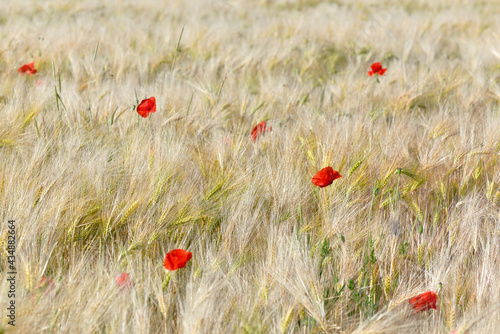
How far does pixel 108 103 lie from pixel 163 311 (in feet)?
4.64

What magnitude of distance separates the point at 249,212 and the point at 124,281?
0.44 meters

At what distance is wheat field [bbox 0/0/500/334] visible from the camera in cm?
99

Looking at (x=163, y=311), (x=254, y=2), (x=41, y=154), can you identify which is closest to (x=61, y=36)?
(x=41, y=154)

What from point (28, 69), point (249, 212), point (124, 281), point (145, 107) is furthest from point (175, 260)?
point (28, 69)

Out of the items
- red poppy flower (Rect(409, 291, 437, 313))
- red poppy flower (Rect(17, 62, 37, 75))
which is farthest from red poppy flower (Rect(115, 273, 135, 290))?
red poppy flower (Rect(17, 62, 37, 75))

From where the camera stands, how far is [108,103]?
2170 millimetres

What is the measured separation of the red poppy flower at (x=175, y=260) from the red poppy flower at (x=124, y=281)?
8 centimetres

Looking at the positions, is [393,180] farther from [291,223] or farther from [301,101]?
[301,101]

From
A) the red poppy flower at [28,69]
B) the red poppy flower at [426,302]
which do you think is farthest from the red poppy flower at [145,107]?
the red poppy flower at [426,302]

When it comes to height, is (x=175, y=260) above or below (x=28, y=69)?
above

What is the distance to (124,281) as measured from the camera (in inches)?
40.2

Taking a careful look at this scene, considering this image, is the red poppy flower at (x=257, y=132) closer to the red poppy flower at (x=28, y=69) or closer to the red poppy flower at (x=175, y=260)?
the red poppy flower at (x=175, y=260)

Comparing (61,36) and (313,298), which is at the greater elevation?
(313,298)

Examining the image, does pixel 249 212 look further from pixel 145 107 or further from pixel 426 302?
pixel 145 107
